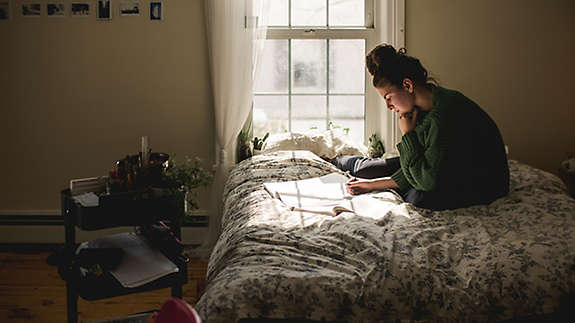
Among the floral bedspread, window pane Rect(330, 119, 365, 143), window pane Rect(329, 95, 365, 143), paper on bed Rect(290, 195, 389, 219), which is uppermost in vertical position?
window pane Rect(329, 95, 365, 143)

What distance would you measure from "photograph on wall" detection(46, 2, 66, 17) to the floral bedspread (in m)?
2.29

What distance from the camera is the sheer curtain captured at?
358 cm

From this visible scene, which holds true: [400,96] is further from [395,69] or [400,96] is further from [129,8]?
[129,8]

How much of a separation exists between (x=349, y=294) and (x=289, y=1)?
9.16ft

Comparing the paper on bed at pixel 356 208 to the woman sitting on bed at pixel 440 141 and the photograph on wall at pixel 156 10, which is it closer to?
the woman sitting on bed at pixel 440 141

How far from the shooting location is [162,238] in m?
2.21

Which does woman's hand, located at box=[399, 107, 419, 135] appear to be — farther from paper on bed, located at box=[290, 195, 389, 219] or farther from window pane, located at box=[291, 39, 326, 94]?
window pane, located at box=[291, 39, 326, 94]

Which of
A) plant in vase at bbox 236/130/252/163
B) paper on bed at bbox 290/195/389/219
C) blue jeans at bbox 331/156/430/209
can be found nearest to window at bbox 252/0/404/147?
plant in vase at bbox 236/130/252/163

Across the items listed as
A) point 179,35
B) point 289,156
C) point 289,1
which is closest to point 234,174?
point 289,156

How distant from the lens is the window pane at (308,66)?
386 centimetres

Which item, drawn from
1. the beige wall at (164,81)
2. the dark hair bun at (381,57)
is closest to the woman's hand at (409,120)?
the dark hair bun at (381,57)

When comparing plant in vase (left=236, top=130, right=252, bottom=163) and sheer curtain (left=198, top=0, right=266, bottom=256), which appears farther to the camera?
plant in vase (left=236, top=130, right=252, bottom=163)

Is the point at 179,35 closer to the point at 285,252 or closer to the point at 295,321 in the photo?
the point at 285,252

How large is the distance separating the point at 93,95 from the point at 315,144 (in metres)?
1.56
